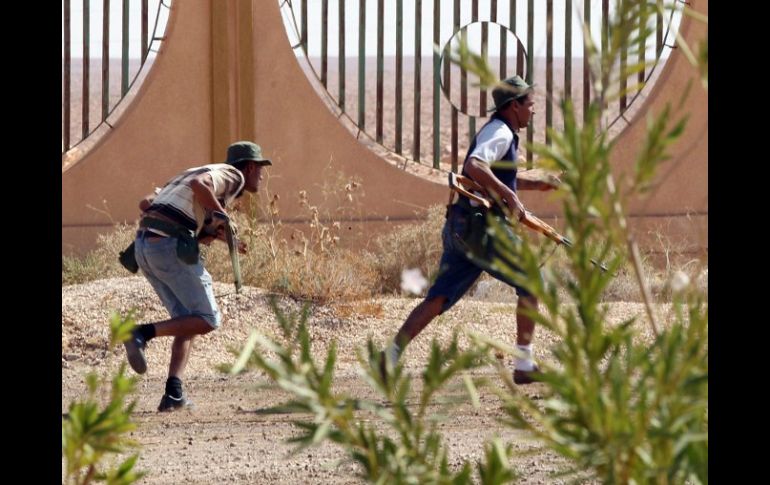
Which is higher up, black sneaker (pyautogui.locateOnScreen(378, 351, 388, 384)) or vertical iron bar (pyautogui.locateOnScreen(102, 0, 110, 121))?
vertical iron bar (pyautogui.locateOnScreen(102, 0, 110, 121))

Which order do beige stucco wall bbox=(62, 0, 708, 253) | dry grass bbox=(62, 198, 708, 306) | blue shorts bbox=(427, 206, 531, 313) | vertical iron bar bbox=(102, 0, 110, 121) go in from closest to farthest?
blue shorts bbox=(427, 206, 531, 313), dry grass bbox=(62, 198, 708, 306), beige stucco wall bbox=(62, 0, 708, 253), vertical iron bar bbox=(102, 0, 110, 121)

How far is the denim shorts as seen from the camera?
261 inches

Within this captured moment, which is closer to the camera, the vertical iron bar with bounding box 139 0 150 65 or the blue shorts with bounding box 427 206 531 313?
the blue shorts with bounding box 427 206 531 313

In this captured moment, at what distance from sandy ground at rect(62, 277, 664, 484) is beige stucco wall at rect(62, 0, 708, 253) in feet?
4.99

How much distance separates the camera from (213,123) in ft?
36.2

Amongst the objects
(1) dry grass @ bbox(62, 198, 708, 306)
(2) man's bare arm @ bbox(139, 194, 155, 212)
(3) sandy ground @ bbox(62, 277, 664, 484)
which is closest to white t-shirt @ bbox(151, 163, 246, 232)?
(2) man's bare arm @ bbox(139, 194, 155, 212)

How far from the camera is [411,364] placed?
27.2 ft

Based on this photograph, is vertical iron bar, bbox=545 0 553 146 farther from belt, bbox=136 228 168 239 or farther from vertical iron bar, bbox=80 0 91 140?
vertical iron bar, bbox=80 0 91 140

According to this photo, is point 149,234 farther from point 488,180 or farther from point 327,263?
point 327,263

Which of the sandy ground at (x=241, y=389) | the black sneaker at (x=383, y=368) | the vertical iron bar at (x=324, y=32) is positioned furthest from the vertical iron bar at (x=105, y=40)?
the black sneaker at (x=383, y=368)

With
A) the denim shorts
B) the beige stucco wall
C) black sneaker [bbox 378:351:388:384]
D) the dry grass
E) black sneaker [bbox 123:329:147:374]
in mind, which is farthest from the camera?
the beige stucco wall

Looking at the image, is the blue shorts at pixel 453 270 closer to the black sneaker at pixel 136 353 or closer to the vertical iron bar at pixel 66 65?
the black sneaker at pixel 136 353

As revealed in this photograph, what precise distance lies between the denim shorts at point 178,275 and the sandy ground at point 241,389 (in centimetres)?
32
